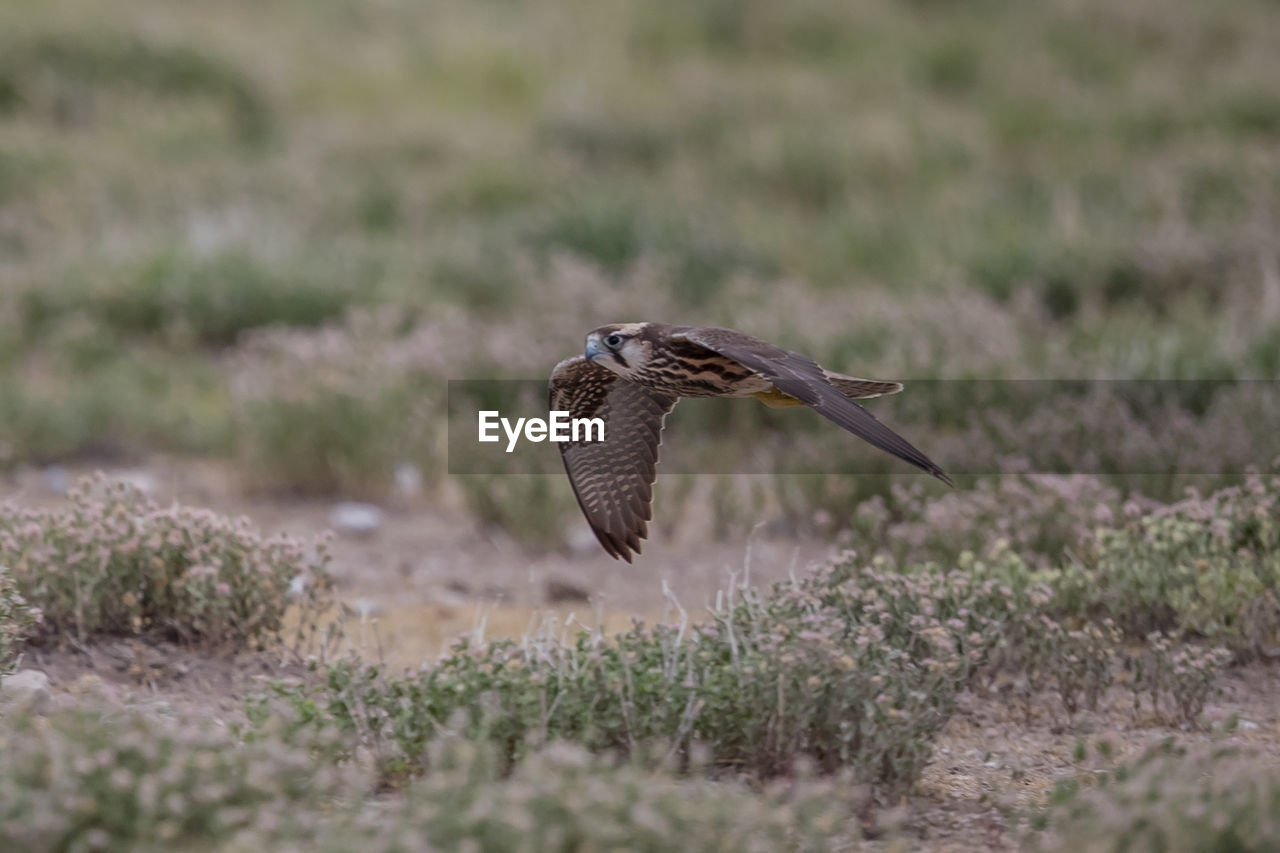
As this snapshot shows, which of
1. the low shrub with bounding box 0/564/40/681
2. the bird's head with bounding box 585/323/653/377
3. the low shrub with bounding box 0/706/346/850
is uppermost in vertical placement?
the bird's head with bounding box 585/323/653/377

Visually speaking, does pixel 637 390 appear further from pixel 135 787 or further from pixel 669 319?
pixel 669 319

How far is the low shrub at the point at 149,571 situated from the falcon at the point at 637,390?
802mm

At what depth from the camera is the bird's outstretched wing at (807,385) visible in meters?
3.30

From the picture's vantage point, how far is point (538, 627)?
5.07 m

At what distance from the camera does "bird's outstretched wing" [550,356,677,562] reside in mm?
4371

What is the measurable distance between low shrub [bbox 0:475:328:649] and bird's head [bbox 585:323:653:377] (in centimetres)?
93

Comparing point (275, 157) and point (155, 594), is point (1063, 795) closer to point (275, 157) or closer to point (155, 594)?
point (155, 594)

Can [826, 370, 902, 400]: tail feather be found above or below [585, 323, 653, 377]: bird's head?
below

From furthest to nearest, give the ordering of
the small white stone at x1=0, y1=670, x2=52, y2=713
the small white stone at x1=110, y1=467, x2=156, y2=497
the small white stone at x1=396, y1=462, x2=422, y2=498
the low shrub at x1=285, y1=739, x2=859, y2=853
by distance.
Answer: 1. the small white stone at x1=396, y1=462, x2=422, y2=498
2. the small white stone at x1=110, y1=467, x2=156, y2=497
3. the small white stone at x1=0, y1=670, x2=52, y2=713
4. the low shrub at x1=285, y1=739, x2=859, y2=853

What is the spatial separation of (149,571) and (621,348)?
1.43 meters

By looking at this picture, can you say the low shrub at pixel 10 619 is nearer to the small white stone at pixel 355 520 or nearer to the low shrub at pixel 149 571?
the low shrub at pixel 149 571

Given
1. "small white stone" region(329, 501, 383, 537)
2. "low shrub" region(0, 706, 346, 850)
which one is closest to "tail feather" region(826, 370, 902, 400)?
"low shrub" region(0, 706, 346, 850)

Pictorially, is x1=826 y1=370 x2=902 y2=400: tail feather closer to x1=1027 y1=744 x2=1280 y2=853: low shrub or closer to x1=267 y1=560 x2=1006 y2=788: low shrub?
x1=267 y1=560 x2=1006 y2=788: low shrub

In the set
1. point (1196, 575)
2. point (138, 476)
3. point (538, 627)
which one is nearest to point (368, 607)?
point (538, 627)
